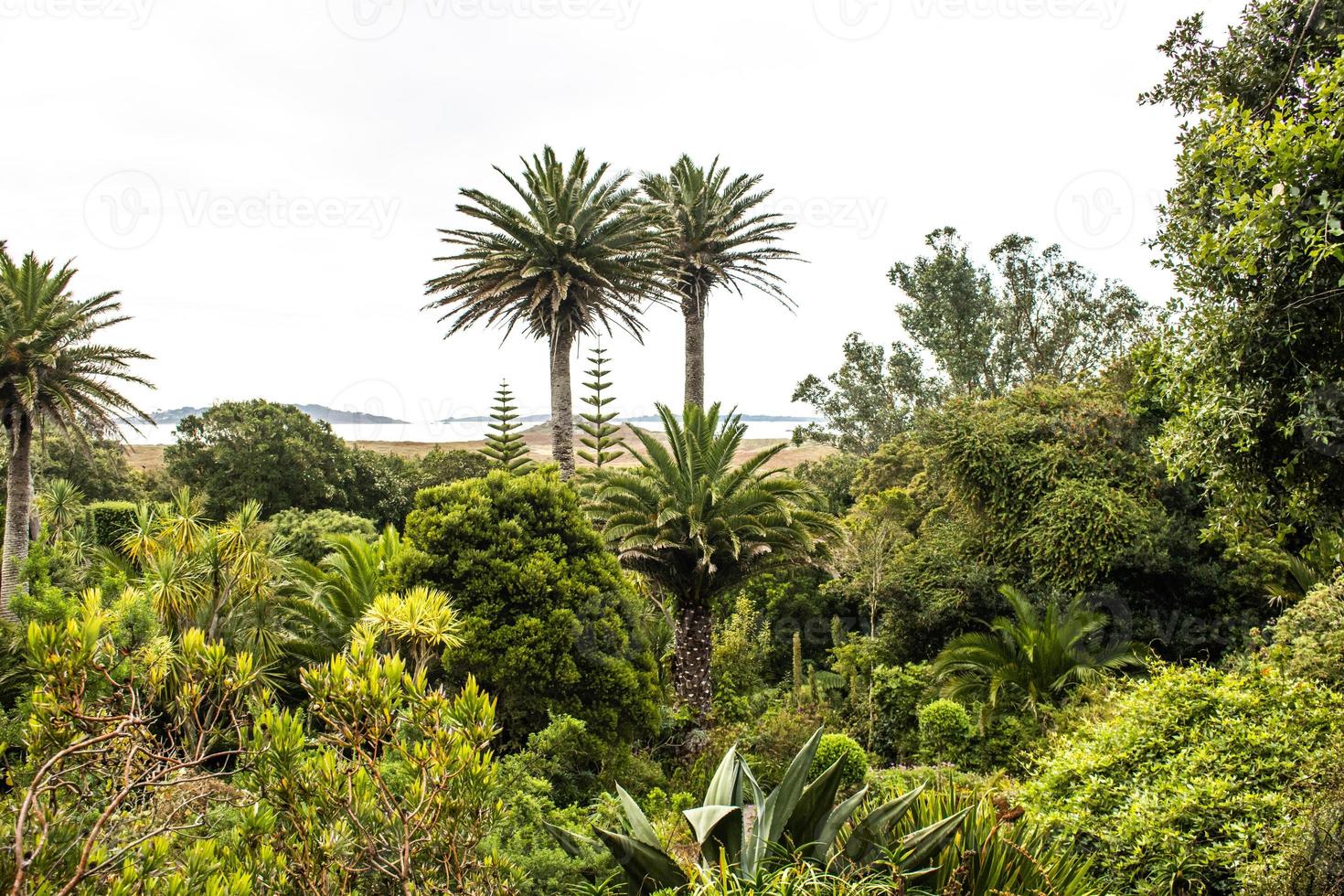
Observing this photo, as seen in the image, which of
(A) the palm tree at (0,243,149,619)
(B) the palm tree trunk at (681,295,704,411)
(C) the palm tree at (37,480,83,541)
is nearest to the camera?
(A) the palm tree at (0,243,149,619)

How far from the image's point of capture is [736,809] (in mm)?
3553

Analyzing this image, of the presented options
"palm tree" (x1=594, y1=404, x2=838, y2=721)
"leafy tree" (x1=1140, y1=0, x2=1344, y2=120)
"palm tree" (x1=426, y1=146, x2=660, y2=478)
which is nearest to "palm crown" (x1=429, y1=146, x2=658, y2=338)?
"palm tree" (x1=426, y1=146, x2=660, y2=478)

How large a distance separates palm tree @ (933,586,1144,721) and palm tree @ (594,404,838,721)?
3.13m

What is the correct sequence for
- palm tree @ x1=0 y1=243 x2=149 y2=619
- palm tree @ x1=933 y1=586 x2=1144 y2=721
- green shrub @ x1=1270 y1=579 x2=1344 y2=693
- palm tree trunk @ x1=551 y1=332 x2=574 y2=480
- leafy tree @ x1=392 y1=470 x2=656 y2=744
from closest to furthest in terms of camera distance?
green shrub @ x1=1270 y1=579 x2=1344 y2=693
leafy tree @ x1=392 y1=470 x2=656 y2=744
palm tree @ x1=933 y1=586 x2=1144 y2=721
palm tree @ x1=0 y1=243 x2=149 y2=619
palm tree trunk @ x1=551 y1=332 x2=574 y2=480

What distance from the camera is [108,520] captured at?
24.0 metres

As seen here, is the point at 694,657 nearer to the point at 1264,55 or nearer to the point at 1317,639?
the point at 1317,639

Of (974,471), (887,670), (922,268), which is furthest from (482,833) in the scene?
(922,268)

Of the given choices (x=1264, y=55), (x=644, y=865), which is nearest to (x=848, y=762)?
(x=644, y=865)

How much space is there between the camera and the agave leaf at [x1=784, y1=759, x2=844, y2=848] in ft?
12.5

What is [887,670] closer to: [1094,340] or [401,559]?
[401,559]

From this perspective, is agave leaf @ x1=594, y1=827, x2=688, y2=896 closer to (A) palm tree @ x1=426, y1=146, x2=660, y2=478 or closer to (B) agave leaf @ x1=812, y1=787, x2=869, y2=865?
(B) agave leaf @ x1=812, y1=787, x2=869, y2=865

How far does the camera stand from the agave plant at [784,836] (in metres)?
3.43

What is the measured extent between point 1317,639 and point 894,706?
783cm

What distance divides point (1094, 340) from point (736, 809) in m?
28.0
